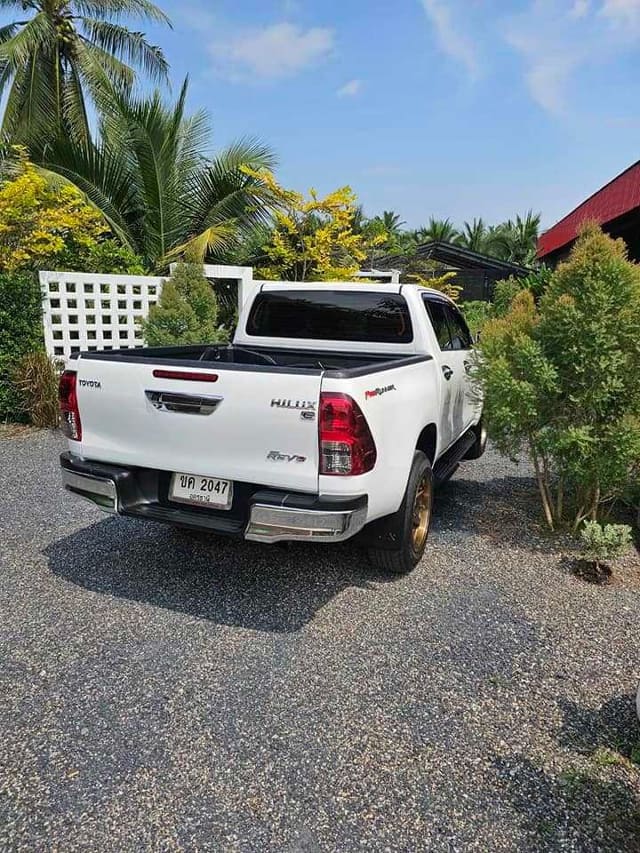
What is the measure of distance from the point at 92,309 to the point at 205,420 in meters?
6.18

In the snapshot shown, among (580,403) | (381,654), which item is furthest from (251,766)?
(580,403)

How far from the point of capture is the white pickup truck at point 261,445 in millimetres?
2850

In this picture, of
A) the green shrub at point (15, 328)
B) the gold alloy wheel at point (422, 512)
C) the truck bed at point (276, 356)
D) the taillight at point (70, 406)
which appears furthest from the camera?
the green shrub at point (15, 328)

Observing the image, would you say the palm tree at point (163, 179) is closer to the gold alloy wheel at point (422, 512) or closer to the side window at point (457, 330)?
the side window at point (457, 330)

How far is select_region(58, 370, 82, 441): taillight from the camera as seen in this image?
3420 mm

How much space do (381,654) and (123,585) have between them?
1.63 m

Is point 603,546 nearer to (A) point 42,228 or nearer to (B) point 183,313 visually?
(B) point 183,313

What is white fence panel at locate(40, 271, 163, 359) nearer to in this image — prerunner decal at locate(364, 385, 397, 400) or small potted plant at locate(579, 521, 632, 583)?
prerunner decal at locate(364, 385, 397, 400)

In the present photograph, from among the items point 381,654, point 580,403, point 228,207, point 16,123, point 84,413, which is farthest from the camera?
point 16,123

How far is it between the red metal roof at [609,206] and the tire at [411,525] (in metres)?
5.66

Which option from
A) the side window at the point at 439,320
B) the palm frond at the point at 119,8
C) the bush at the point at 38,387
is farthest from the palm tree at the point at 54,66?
the side window at the point at 439,320

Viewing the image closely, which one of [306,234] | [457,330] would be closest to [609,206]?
[306,234]

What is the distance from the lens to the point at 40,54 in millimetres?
15273

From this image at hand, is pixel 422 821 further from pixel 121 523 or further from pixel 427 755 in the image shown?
pixel 121 523
